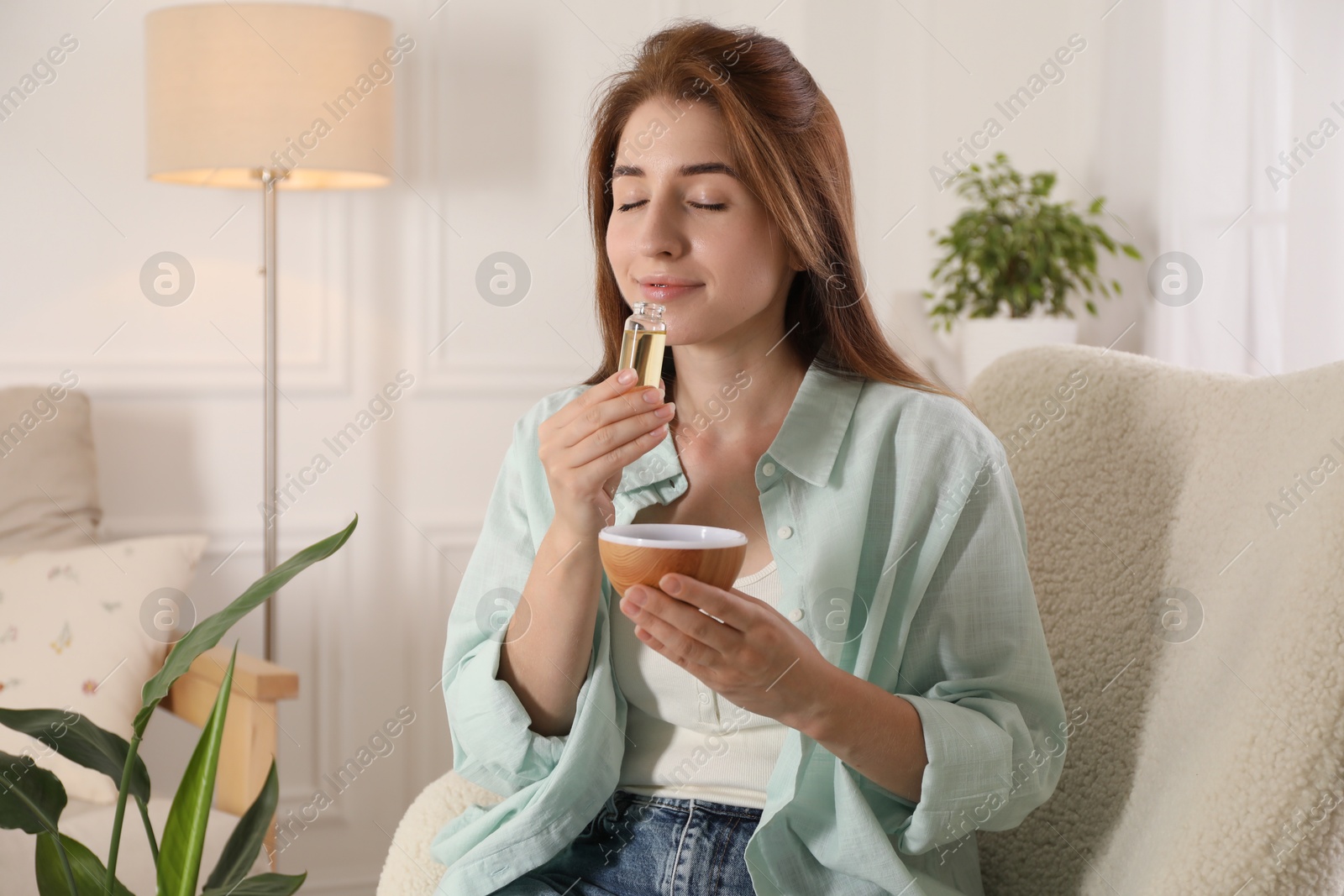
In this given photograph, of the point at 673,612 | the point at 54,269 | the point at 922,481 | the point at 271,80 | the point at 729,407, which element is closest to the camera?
the point at 673,612

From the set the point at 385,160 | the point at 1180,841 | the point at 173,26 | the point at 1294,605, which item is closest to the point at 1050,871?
the point at 1180,841

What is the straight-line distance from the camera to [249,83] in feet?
6.44

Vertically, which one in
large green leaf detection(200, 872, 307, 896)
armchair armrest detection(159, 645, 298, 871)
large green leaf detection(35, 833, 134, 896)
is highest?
large green leaf detection(35, 833, 134, 896)

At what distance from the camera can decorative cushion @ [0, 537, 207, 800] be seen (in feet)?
5.72

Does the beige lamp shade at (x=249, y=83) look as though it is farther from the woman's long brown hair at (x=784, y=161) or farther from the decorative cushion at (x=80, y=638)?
the woman's long brown hair at (x=784, y=161)

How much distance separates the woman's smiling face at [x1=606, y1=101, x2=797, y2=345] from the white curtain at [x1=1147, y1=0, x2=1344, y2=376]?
1.08 metres

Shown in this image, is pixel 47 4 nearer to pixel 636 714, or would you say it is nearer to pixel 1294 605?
pixel 636 714

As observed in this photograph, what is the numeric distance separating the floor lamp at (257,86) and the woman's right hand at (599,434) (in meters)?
1.22

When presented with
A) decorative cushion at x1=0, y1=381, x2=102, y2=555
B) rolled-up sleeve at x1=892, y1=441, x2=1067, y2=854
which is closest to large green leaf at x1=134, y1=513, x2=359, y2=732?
rolled-up sleeve at x1=892, y1=441, x2=1067, y2=854

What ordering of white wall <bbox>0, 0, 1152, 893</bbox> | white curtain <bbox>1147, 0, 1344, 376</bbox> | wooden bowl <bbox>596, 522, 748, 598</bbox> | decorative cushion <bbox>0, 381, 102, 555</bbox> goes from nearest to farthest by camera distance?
wooden bowl <bbox>596, 522, 748, 598</bbox>
white curtain <bbox>1147, 0, 1344, 376</bbox>
decorative cushion <bbox>0, 381, 102, 555</bbox>
white wall <bbox>0, 0, 1152, 893</bbox>

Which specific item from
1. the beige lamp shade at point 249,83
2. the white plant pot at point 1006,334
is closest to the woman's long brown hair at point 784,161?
the beige lamp shade at point 249,83

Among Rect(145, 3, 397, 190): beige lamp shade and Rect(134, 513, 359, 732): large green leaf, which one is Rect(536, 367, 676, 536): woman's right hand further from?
Rect(145, 3, 397, 190): beige lamp shade

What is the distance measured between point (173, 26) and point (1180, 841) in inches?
78.0

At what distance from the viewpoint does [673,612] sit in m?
0.84
